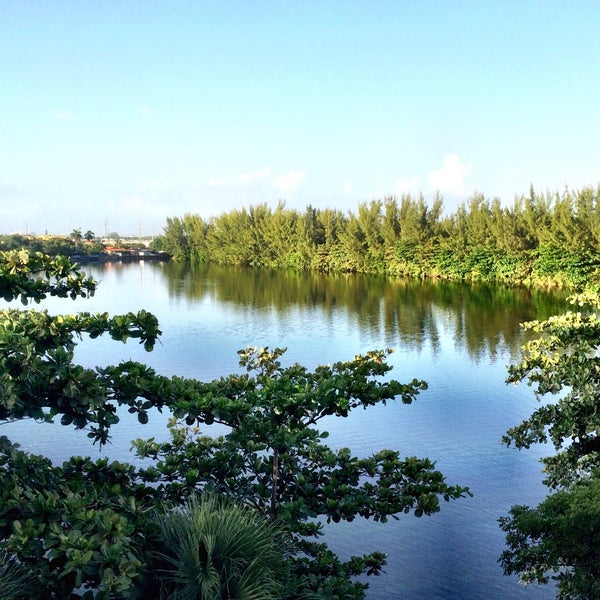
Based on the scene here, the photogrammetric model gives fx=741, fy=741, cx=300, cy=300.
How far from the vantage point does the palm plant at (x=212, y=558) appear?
5.36 m

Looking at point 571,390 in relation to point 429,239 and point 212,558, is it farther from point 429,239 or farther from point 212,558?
point 429,239

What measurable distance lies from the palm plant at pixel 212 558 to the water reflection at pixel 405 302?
18.7 metres

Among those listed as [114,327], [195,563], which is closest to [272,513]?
[195,563]

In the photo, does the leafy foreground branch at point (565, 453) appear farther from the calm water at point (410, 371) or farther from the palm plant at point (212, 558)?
the palm plant at point (212, 558)

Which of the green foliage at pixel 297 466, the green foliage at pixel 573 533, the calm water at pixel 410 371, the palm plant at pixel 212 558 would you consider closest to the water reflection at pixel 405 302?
the calm water at pixel 410 371

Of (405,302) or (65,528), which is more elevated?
(65,528)

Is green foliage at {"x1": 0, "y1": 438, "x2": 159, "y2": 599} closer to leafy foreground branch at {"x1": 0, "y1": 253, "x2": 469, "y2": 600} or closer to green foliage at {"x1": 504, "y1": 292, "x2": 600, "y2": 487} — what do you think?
leafy foreground branch at {"x1": 0, "y1": 253, "x2": 469, "y2": 600}

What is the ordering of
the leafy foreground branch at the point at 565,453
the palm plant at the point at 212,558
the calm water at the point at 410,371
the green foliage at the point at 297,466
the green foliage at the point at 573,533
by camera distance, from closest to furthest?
1. the palm plant at the point at 212,558
2. the green foliage at the point at 573,533
3. the green foliage at the point at 297,466
4. the leafy foreground branch at the point at 565,453
5. the calm water at the point at 410,371

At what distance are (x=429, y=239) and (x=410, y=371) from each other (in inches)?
1446

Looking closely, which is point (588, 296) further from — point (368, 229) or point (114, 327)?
point (368, 229)

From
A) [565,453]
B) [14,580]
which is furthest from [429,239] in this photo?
[14,580]

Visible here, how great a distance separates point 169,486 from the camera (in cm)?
669

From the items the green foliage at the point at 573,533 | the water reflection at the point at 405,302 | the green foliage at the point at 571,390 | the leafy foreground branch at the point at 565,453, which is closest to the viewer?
the green foliage at the point at 573,533

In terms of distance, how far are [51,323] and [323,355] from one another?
18.5 m
